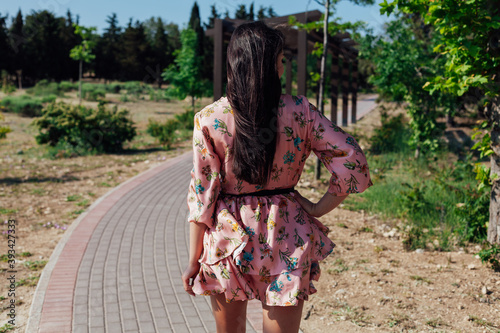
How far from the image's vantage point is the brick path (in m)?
3.48

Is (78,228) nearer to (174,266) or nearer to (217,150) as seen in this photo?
(174,266)

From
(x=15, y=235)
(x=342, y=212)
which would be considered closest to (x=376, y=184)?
(x=342, y=212)

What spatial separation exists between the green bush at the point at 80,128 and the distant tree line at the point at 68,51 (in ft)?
74.2

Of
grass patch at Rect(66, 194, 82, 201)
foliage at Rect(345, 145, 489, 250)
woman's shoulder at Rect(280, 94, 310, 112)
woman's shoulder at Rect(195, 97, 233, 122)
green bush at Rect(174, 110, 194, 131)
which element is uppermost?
woman's shoulder at Rect(280, 94, 310, 112)

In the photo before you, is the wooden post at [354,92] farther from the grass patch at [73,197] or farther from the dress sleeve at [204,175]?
the dress sleeve at [204,175]

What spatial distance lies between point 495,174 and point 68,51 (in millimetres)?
44235

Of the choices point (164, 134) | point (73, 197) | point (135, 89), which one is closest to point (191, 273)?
point (73, 197)

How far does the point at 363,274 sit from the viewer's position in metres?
4.43

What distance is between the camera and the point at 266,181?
177cm

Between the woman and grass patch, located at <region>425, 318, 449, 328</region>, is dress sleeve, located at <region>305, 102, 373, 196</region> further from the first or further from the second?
grass patch, located at <region>425, 318, 449, 328</region>

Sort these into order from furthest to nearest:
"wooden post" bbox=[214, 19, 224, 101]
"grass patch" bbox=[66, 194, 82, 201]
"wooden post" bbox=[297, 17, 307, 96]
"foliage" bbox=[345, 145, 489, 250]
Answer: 1. "wooden post" bbox=[214, 19, 224, 101]
2. "wooden post" bbox=[297, 17, 307, 96]
3. "grass patch" bbox=[66, 194, 82, 201]
4. "foliage" bbox=[345, 145, 489, 250]

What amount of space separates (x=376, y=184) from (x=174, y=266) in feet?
14.1

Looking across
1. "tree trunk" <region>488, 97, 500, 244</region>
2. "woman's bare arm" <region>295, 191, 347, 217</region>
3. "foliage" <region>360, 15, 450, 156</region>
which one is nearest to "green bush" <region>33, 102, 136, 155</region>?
"foliage" <region>360, 15, 450, 156</region>

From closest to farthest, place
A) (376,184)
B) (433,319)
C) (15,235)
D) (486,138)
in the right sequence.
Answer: (433,319)
(486,138)
(15,235)
(376,184)
